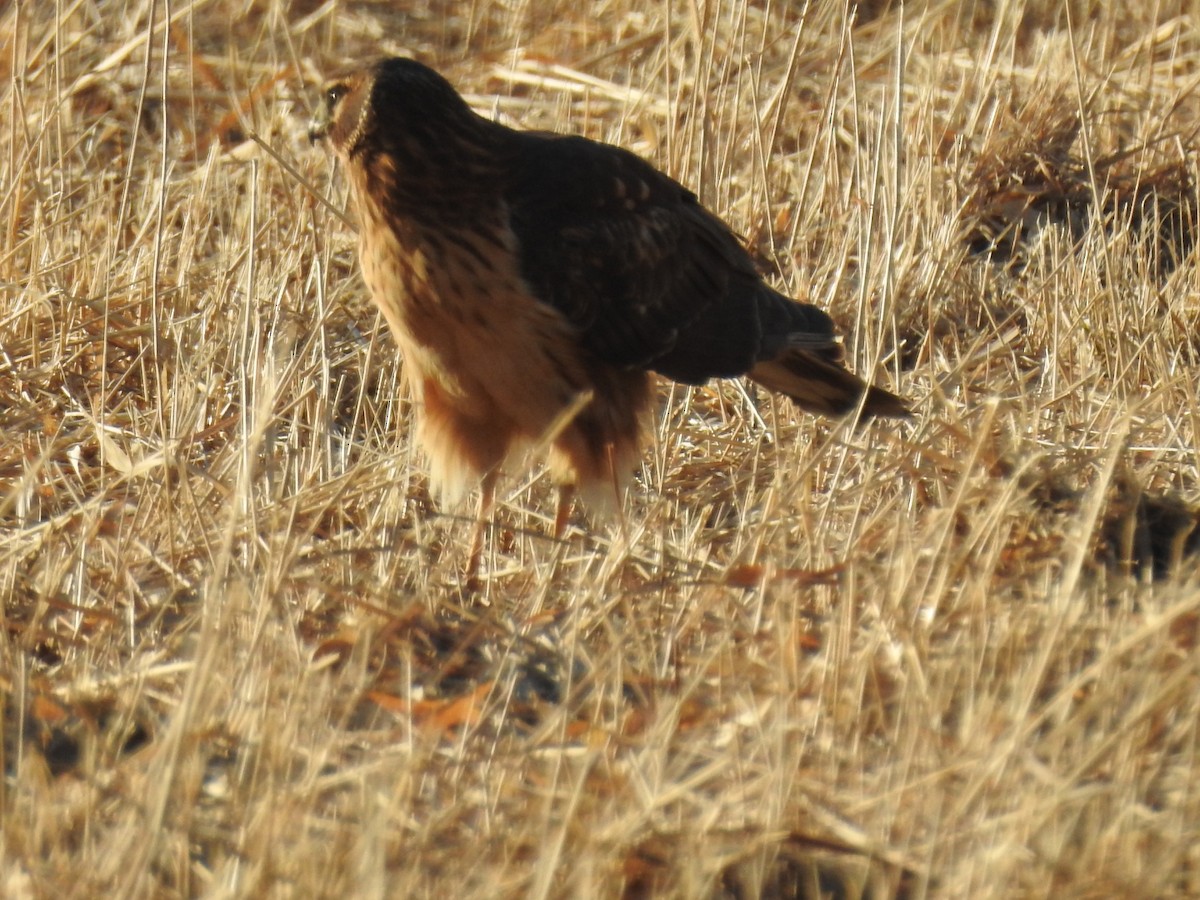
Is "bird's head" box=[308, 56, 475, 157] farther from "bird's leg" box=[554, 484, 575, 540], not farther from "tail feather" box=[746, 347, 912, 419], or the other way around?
"tail feather" box=[746, 347, 912, 419]

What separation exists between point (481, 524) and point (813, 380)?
50.7 inches

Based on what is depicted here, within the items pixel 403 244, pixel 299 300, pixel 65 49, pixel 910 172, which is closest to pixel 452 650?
pixel 403 244

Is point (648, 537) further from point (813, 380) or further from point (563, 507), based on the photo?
point (813, 380)

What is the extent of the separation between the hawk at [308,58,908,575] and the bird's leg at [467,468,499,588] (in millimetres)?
13

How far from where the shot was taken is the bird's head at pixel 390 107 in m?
4.59

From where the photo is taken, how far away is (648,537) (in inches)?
190

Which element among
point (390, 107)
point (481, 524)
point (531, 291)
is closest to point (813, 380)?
point (531, 291)

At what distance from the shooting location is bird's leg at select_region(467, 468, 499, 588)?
467 centimetres

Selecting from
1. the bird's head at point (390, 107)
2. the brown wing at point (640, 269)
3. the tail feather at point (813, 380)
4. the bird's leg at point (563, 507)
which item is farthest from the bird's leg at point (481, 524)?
the bird's head at point (390, 107)

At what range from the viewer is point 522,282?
15.3 ft

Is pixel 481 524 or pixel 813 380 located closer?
pixel 481 524

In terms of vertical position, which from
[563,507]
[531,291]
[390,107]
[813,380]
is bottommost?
[563,507]

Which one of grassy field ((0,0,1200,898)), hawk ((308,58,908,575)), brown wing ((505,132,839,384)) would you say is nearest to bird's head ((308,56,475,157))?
hawk ((308,58,908,575))

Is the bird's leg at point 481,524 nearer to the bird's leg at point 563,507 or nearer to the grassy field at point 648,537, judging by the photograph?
the grassy field at point 648,537
